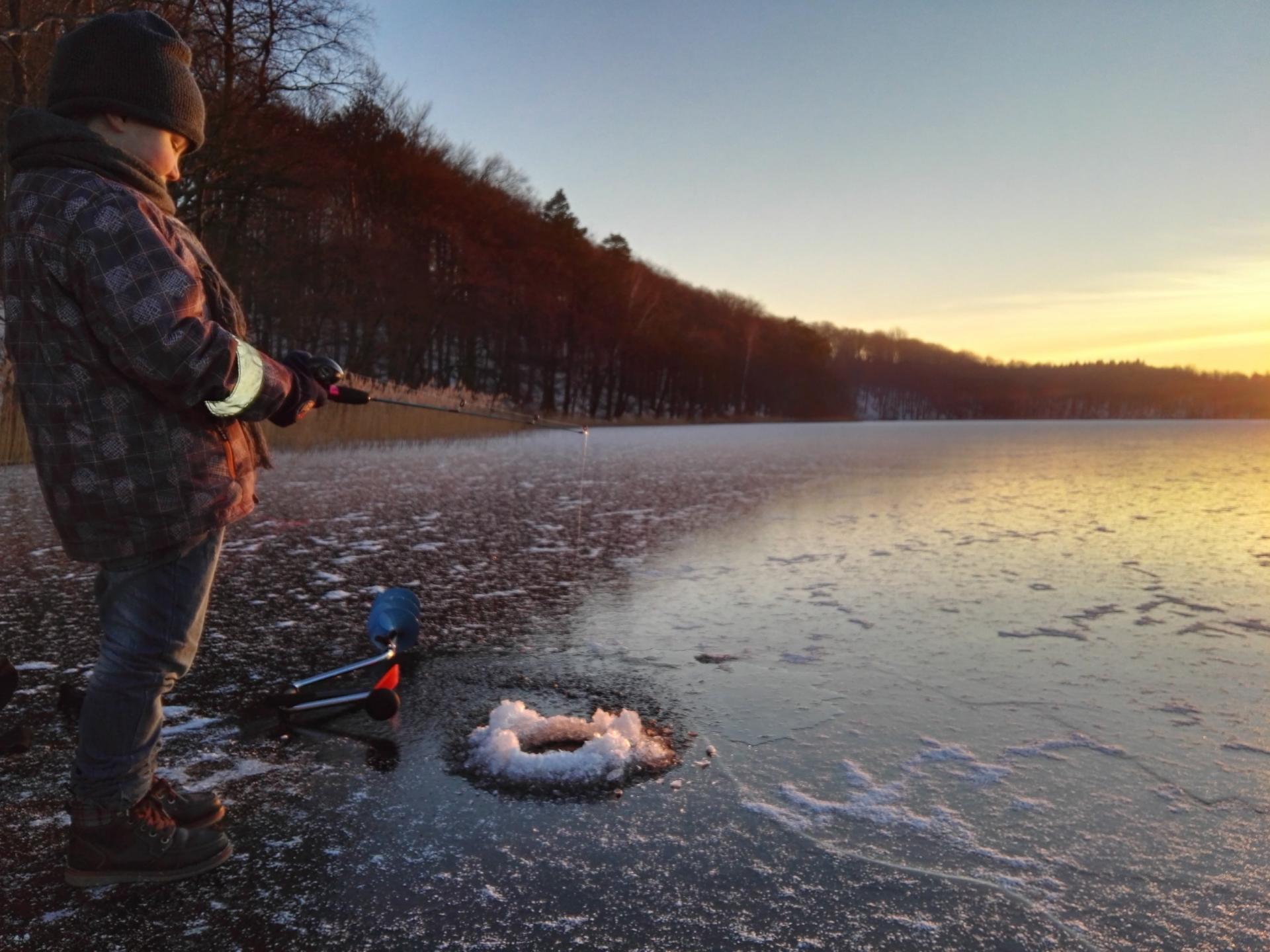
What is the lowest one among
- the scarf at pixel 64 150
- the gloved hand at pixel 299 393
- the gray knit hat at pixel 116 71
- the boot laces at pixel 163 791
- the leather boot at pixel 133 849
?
the leather boot at pixel 133 849

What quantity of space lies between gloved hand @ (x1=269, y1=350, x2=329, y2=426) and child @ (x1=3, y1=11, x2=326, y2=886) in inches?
3.3

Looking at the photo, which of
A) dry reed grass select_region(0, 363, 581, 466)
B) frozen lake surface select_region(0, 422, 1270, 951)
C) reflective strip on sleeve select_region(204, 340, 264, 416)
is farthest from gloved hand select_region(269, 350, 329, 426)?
dry reed grass select_region(0, 363, 581, 466)

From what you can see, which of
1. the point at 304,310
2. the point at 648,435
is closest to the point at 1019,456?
the point at 648,435

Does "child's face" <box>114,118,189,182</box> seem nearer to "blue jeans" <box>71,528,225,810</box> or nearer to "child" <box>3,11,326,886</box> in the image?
"child" <box>3,11,326,886</box>

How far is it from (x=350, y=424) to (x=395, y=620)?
14.2 metres

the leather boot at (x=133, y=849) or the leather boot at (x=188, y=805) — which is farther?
the leather boot at (x=188, y=805)

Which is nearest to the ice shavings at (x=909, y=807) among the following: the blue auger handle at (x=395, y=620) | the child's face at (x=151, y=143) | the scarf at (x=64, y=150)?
the blue auger handle at (x=395, y=620)

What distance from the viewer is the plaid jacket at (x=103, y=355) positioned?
208 cm

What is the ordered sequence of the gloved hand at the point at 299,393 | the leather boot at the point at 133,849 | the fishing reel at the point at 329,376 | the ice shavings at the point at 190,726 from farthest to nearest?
1. the ice shavings at the point at 190,726
2. the fishing reel at the point at 329,376
3. the gloved hand at the point at 299,393
4. the leather boot at the point at 133,849

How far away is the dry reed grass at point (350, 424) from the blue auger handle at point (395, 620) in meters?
8.28

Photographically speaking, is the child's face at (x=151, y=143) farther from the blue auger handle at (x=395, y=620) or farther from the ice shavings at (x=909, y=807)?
the ice shavings at (x=909, y=807)

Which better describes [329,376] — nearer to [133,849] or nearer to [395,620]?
[133,849]

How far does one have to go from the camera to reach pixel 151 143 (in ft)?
7.68

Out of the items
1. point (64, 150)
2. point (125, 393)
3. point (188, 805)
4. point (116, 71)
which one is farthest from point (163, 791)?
point (116, 71)
